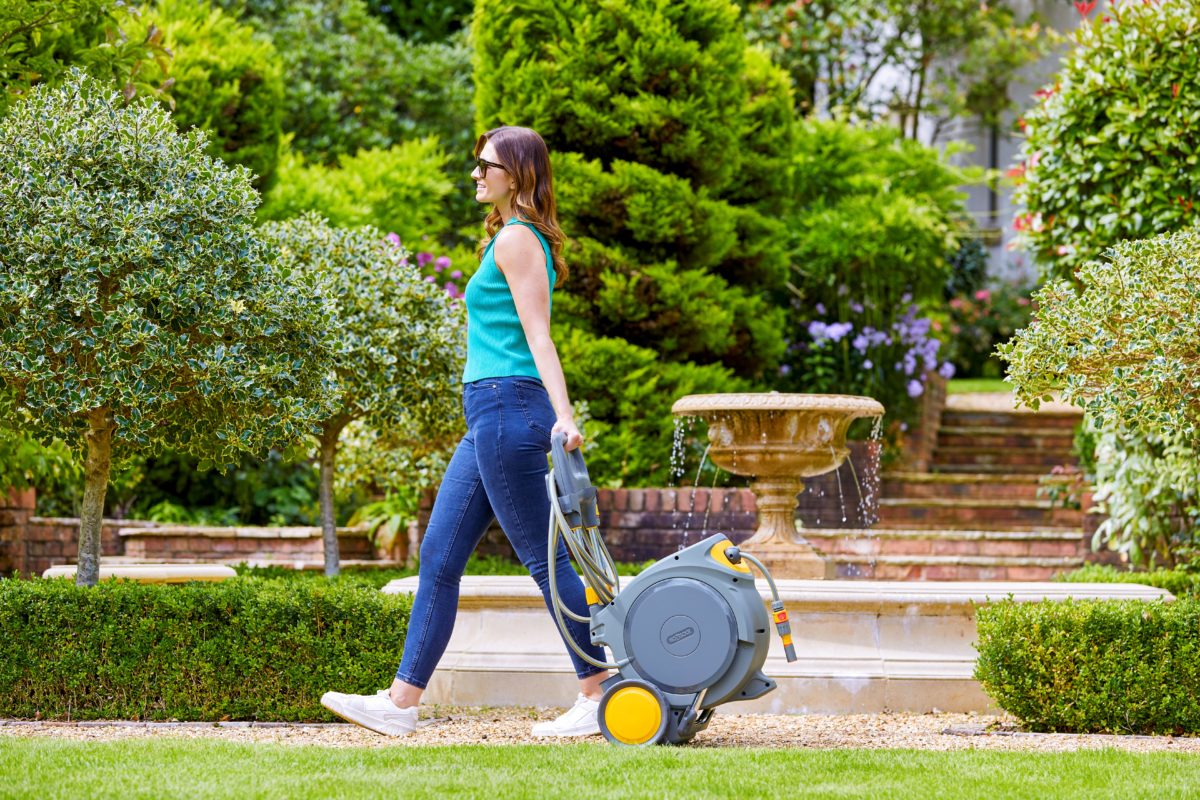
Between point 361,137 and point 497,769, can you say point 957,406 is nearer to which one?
point 361,137

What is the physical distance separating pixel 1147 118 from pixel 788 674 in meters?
4.32

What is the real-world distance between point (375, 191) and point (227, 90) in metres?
1.87

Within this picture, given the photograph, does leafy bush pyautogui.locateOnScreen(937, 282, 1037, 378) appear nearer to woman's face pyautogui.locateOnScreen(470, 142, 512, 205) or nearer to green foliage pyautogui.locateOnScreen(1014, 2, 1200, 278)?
green foliage pyautogui.locateOnScreen(1014, 2, 1200, 278)

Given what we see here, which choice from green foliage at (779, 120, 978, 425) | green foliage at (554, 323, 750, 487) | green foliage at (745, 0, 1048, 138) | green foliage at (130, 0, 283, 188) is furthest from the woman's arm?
green foliage at (745, 0, 1048, 138)

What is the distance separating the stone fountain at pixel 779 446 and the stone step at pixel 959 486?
3.89 meters

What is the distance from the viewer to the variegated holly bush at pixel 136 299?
4.86 m

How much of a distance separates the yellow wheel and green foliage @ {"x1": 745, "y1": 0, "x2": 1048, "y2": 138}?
12.3 meters

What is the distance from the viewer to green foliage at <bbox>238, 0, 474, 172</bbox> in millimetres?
14828

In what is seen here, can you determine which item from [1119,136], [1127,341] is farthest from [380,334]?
[1119,136]

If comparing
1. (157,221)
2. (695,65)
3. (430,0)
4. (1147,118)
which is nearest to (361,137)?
(430,0)

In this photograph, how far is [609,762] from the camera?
3.69 m

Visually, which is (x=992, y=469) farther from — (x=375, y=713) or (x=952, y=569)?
(x=375, y=713)

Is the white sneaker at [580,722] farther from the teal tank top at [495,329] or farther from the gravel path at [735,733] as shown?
the teal tank top at [495,329]

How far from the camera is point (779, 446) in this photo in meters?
6.84
